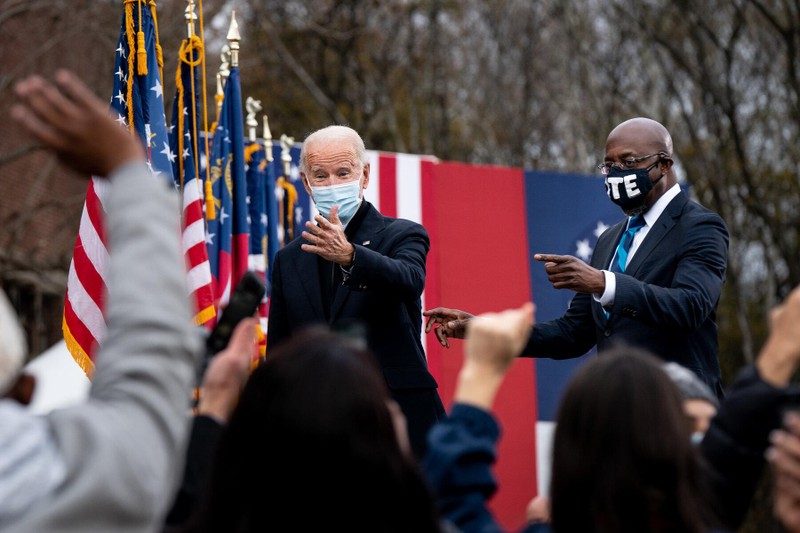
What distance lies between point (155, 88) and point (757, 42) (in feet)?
44.6

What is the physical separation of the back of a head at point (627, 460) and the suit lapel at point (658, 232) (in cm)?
255

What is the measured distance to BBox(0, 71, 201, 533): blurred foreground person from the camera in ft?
6.91

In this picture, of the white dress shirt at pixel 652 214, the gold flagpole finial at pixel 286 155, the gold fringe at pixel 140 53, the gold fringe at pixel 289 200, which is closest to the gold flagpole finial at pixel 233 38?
the gold fringe at pixel 140 53

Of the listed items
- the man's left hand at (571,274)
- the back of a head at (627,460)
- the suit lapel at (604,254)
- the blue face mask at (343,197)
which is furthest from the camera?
the blue face mask at (343,197)

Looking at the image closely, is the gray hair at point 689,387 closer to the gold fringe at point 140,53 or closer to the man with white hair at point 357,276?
the man with white hair at point 357,276

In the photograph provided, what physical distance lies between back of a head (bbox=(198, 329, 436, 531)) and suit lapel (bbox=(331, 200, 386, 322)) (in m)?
2.75

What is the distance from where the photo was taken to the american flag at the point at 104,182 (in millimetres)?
6523

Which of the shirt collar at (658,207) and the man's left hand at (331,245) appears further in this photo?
the shirt collar at (658,207)

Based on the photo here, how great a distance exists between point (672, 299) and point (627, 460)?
7.47ft

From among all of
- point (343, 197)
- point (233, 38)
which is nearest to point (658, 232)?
point (343, 197)

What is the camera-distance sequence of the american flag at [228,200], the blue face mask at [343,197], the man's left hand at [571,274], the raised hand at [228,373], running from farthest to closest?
the american flag at [228,200], the blue face mask at [343,197], the man's left hand at [571,274], the raised hand at [228,373]

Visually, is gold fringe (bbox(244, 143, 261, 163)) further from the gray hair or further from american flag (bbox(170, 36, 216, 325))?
the gray hair

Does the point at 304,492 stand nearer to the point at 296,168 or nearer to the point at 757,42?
the point at 296,168

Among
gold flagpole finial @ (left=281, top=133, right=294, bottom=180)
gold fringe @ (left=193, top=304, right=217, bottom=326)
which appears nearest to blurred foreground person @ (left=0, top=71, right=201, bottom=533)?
gold fringe @ (left=193, top=304, right=217, bottom=326)
